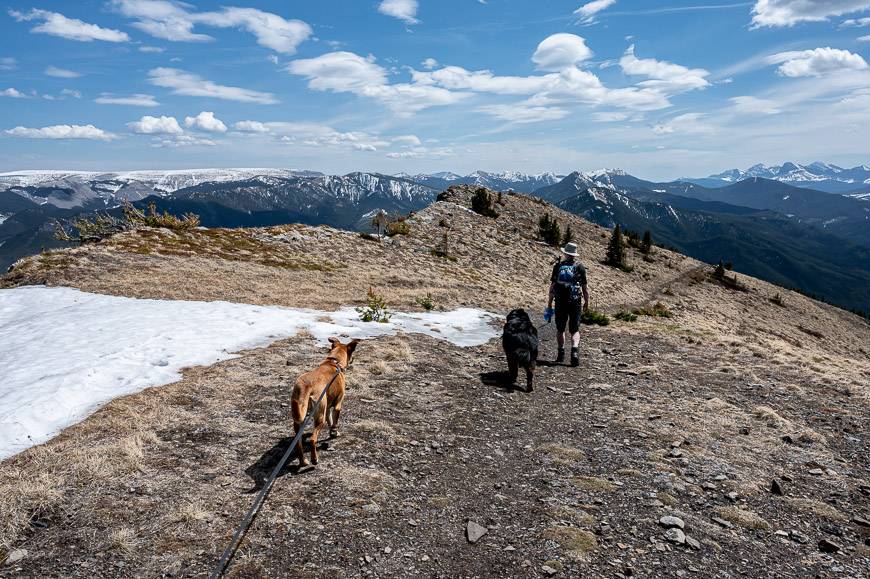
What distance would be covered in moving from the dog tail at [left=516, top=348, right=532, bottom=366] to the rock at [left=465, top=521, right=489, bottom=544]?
5.66 m

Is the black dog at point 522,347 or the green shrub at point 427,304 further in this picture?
the green shrub at point 427,304

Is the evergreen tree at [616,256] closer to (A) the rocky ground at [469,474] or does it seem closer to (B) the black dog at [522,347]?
(A) the rocky ground at [469,474]

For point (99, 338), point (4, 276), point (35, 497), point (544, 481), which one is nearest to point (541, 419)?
point (544, 481)

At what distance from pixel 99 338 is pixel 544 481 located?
36.5 feet

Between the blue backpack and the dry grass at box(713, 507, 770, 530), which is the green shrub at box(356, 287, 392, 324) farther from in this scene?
the dry grass at box(713, 507, 770, 530)

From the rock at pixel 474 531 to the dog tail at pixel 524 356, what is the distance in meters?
5.66

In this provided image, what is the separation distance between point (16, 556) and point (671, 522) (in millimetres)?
7344

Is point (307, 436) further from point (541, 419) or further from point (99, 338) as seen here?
point (99, 338)

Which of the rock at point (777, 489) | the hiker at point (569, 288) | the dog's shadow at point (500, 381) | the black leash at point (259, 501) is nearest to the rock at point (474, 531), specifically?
the black leash at point (259, 501)

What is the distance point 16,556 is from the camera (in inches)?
177

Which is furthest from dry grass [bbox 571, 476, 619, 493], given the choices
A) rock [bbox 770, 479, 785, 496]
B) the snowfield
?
the snowfield

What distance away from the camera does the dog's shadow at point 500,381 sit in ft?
36.5

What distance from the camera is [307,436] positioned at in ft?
23.9

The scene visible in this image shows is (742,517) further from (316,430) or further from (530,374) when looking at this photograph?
(316,430)
